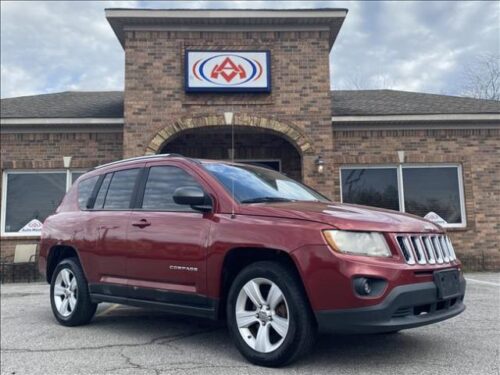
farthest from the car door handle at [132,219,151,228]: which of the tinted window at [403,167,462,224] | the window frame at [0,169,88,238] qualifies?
the tinted window at [403,167,462,224]

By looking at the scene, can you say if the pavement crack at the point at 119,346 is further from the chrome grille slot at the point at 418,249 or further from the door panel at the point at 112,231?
the chrome grille slot at the point at 418,249

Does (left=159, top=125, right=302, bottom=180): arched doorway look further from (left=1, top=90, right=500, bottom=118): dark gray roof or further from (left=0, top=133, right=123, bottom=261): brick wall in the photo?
(left=1, top=90, right=500, bottom=118): dark gray roof

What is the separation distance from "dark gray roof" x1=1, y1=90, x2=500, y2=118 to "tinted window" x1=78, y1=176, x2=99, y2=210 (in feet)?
20.6

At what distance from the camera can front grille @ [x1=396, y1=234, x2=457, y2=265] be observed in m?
3.58

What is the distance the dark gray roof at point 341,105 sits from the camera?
12117mm

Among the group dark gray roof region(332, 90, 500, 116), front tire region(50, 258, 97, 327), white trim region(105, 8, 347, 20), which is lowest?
front tire region(50, 258, 97, 327)

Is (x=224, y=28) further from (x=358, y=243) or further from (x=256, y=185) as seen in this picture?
(x=358, y=243)

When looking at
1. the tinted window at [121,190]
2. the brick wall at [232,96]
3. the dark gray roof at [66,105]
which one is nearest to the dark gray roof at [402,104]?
the brick wall at [232,96]

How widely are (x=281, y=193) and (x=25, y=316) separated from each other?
161 inches

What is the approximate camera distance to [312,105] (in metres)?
11.4

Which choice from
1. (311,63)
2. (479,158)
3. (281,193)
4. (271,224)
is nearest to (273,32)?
(311,63)

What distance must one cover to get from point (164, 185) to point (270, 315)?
5.79 feet

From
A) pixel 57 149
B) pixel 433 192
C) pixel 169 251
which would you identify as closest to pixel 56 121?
pixel 57 149

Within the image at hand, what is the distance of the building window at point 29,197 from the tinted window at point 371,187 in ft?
22.6
